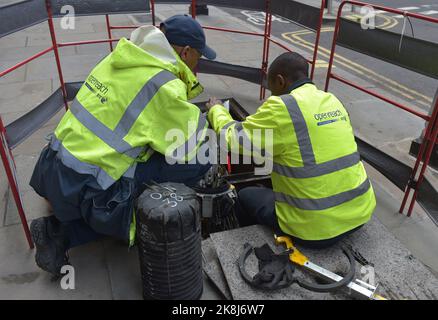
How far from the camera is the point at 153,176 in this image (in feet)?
8.42

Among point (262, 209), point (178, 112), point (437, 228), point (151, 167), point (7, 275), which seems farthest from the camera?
point (437, 228)

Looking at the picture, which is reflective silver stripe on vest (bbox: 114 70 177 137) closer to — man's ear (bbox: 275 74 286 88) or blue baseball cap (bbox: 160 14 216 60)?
blue baseball cap (bbox: 160 14 216 60)

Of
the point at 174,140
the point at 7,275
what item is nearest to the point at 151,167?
the point at 174,140

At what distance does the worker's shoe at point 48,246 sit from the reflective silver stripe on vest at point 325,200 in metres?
1.51

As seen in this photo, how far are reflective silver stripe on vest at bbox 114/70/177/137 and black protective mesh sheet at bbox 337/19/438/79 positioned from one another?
2199mm

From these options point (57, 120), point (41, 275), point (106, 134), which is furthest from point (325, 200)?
point (57, 120)

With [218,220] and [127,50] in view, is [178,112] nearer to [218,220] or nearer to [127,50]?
[127,50]

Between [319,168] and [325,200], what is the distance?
214mm

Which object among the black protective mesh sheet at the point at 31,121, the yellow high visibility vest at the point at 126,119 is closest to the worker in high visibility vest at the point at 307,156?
the yellow high visibility vest at the point at 126,119

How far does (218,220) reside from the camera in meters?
3.05

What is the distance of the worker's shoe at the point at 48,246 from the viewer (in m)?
2.56

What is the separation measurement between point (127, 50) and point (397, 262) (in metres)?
2.28

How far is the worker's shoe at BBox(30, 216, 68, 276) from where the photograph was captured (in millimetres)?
2559

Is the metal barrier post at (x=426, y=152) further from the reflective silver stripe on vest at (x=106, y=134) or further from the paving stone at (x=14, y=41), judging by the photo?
the paving stone at (x=14, y=41)
